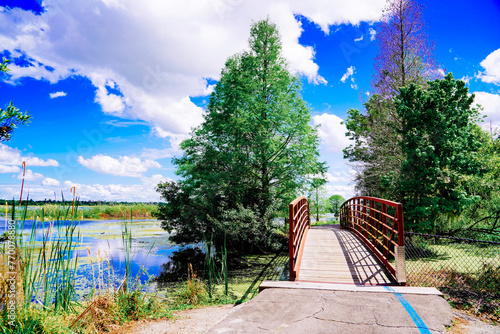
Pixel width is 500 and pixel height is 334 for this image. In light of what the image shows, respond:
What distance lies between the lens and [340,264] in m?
6.21

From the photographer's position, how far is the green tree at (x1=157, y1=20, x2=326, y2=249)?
14.6 m

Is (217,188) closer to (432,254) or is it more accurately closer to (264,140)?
(264,140)

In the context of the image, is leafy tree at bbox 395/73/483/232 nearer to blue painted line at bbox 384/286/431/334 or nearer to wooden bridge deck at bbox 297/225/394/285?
wooden bridge deck at bbox 297/225/394/285

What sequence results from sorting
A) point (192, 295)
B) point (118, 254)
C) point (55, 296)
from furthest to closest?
point (118, 254) < point (192, 295) < point (55, 296)

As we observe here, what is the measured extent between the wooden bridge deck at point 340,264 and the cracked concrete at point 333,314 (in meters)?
0.99

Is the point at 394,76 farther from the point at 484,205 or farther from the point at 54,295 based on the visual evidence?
the point at 54,295

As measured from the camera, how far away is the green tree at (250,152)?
14625mm

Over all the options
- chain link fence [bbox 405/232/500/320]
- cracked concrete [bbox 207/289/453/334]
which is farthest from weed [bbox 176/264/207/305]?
chain link fence [bbox 405/232/500/320]

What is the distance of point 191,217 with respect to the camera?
50.3 ft

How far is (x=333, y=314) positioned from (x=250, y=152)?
1261cm

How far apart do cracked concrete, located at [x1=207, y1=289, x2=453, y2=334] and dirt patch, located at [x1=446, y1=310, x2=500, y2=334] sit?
4.9 inches

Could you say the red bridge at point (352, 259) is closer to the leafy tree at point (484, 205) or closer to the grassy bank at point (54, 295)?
the grassy bank at point (54, 295)

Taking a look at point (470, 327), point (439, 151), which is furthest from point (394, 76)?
point (470, 327)

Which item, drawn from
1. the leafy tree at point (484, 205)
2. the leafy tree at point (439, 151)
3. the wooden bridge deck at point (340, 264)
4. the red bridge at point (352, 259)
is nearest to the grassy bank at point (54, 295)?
the red bridge at point (352, 259)
